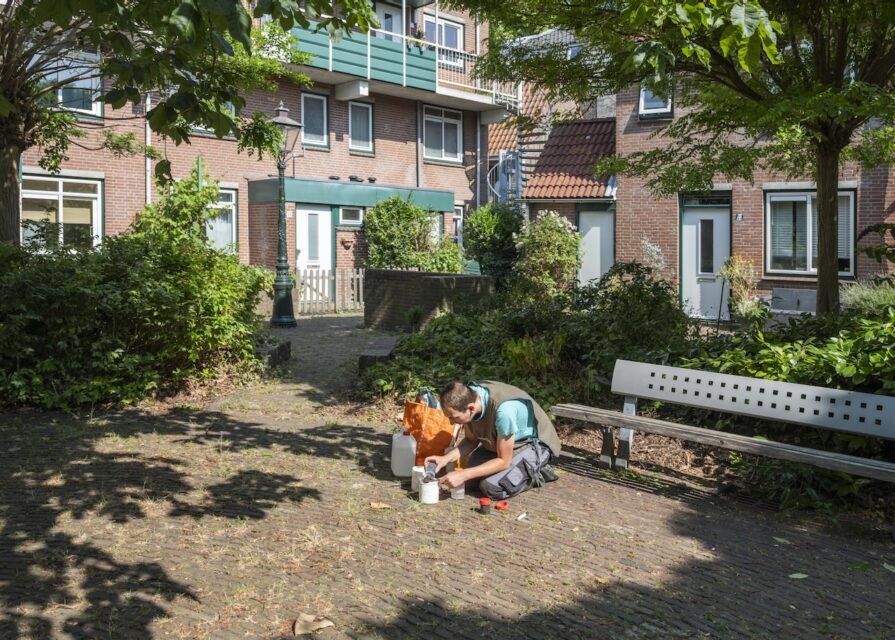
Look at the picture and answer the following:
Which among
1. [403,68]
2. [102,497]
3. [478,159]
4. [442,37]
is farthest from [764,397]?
[442,37]

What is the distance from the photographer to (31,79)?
36.6ft

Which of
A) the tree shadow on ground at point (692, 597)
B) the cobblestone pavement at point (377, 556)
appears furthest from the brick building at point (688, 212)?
the tree shadow on ground at point (692, 597)

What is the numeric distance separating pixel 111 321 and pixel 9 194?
2364 mm

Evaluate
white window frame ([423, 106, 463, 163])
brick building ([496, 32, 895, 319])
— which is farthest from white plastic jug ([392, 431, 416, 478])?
white window frame ([423, 106, 463, 163])

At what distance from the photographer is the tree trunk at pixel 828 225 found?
9.27 metres

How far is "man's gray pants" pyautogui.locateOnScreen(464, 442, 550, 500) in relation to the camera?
614 centimetres

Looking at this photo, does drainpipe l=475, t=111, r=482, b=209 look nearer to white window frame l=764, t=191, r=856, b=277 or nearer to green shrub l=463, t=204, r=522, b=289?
green shrub l=463, t=204, r=522, b=289

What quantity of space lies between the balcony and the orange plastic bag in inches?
775

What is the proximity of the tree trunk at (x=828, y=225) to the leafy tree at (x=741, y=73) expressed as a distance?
11mm

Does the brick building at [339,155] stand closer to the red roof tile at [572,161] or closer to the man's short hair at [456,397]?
the red roof tile at [572,161]

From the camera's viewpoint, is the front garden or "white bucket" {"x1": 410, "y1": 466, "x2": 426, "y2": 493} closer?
"white bucket" {"x1": 410, "y1": 466, "x2": 426, "y2": 493}

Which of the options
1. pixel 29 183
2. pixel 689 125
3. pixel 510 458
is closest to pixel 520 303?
pixel 689 125

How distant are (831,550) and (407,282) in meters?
11.7

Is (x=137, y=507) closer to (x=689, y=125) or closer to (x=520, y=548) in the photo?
(x=520, y=548)
